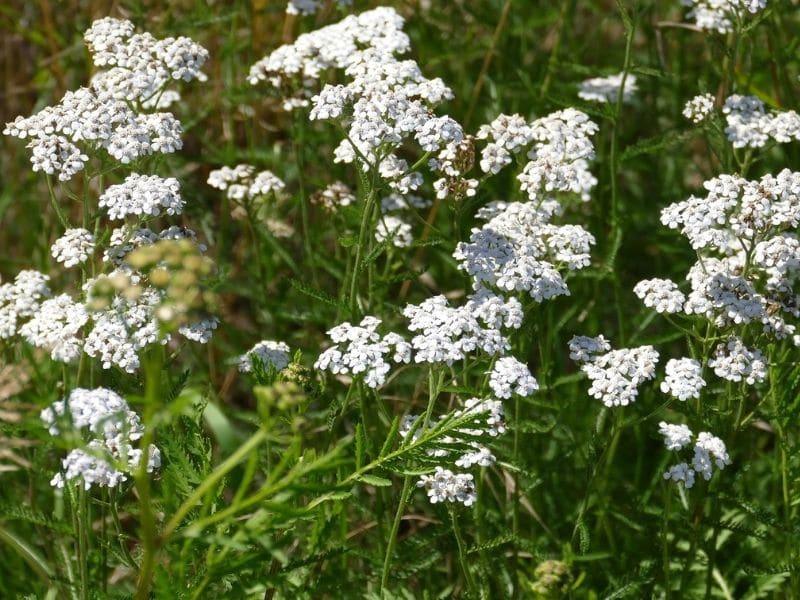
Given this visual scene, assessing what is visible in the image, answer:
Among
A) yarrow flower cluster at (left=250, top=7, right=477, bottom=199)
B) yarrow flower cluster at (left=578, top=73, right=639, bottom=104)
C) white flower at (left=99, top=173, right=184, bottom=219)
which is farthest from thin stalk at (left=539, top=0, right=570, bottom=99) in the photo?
white flower at (left=99, top=173, right=184, bottom=219)

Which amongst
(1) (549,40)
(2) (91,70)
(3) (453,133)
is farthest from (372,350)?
(1) (549,40)

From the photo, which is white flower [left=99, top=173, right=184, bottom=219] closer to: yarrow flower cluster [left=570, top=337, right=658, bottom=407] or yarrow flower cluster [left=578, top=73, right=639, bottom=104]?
yarrow flower cluster [left=570, top=337, right=658, bottom=407]

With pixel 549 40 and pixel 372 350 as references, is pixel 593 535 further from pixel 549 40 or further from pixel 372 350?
pixel 549 40

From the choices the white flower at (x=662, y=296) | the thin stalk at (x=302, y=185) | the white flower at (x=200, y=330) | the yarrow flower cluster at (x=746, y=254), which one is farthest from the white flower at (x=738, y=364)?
the thin stalk at (x=302, y=185)

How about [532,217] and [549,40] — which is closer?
[532,217]

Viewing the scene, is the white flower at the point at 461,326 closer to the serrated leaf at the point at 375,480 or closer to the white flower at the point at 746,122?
the serrated leaf at the point at 375,480

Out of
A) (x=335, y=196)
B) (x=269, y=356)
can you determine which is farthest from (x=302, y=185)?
(x=269, y=356)
